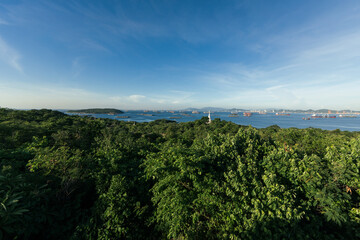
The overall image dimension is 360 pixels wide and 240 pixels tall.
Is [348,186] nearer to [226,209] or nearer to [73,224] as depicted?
[226,209]

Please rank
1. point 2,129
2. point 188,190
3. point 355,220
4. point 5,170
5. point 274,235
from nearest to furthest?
point 274,235 → point 355,220 → point 5,170 → point 188,190 → point 2,129

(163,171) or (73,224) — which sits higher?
(163,171)

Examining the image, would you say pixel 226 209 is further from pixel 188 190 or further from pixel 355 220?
pixel 355 220

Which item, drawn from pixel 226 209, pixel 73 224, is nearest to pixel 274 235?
pixel 226 209

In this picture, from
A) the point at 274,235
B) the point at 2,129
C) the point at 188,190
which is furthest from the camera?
the point at 2,129

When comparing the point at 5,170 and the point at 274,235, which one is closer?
the point at 274,235

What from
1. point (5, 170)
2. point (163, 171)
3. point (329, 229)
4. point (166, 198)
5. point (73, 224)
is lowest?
point (73, 224)

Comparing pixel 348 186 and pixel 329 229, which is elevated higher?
pixel 348 186

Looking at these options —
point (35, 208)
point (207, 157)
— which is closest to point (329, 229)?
point (207, 157)

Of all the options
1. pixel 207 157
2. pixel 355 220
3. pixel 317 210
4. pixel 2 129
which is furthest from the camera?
pixel 2 129
